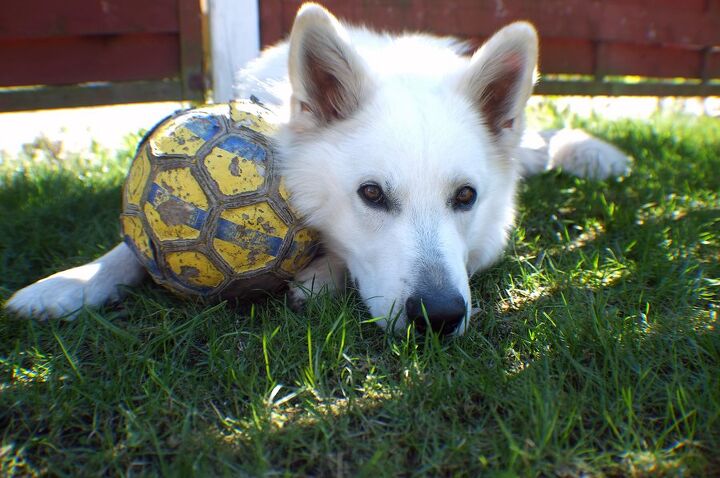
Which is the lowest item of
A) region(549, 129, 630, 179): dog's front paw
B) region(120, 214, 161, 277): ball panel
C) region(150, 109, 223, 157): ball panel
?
region(549, 129, 630, 179): dog's front paw

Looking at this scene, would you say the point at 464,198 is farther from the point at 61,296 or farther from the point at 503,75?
the point at 61,296

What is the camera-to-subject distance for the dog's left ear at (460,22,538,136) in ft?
8.07

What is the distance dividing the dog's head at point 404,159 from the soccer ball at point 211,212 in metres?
0.17

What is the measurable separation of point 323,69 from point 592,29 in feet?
15.6

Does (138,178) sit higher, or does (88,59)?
(88,59)

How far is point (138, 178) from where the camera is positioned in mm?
2322

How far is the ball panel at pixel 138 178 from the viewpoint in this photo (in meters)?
2.28

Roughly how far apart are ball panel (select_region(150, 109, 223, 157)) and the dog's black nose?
0.98 m

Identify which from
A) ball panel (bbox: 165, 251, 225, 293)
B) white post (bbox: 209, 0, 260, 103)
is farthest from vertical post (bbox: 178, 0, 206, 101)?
ball panel (bbox: 165, 251, 225, 293)

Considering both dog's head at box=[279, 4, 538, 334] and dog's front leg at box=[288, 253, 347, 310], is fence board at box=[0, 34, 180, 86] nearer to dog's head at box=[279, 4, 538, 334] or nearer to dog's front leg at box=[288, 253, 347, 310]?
dog's head at box=[279, 4, 538, 334]

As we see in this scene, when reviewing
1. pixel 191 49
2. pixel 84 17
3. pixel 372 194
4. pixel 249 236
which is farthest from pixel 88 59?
pixel 372 194

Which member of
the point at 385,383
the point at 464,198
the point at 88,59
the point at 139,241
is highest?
the point at 88,59

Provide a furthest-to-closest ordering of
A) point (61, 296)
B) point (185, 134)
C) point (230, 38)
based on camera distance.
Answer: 1. point (230, 38)
2. point (61, 296)
3. point (185, 134)

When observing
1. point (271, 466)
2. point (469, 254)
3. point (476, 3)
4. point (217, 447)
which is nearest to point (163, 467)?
point (217, 447)
